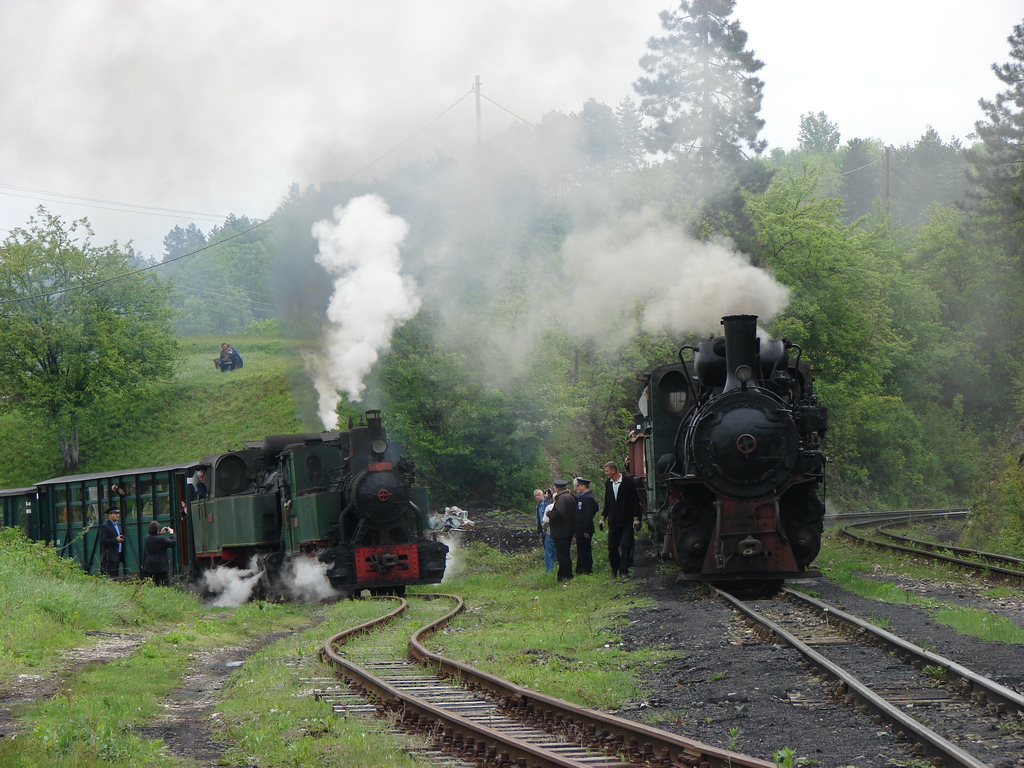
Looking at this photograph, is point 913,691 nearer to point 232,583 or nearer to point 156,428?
point 232,583

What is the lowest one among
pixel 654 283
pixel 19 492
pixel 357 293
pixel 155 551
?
pixel 155 551

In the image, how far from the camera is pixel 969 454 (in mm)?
40625

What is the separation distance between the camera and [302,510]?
1673cm

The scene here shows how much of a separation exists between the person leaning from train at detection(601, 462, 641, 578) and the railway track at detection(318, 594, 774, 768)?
5689mm

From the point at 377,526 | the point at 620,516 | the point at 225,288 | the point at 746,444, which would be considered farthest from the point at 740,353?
the point at 225,288

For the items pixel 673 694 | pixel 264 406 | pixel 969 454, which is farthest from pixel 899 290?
pixel 673 694

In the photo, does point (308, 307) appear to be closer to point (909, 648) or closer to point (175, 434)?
point (909, 648)

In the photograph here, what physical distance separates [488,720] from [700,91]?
32.6m

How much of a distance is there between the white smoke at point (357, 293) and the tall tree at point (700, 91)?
17.3m

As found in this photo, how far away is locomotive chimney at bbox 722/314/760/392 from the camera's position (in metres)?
12.9

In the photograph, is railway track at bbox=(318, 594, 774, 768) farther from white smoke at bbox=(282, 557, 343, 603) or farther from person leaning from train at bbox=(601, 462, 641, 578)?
white smoke at bbox=(282, 557, 343, 603)

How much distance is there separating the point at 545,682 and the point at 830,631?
309cm

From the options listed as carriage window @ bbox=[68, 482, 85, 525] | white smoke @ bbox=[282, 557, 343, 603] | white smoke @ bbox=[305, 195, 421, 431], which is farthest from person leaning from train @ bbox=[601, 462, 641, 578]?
carriage window @ bbox=[68, 482, 85, 525]

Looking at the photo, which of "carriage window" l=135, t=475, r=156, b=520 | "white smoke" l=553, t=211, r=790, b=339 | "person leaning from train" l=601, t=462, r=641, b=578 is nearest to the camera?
"person leaning from train" l=601, t=462, r=641, b=578
